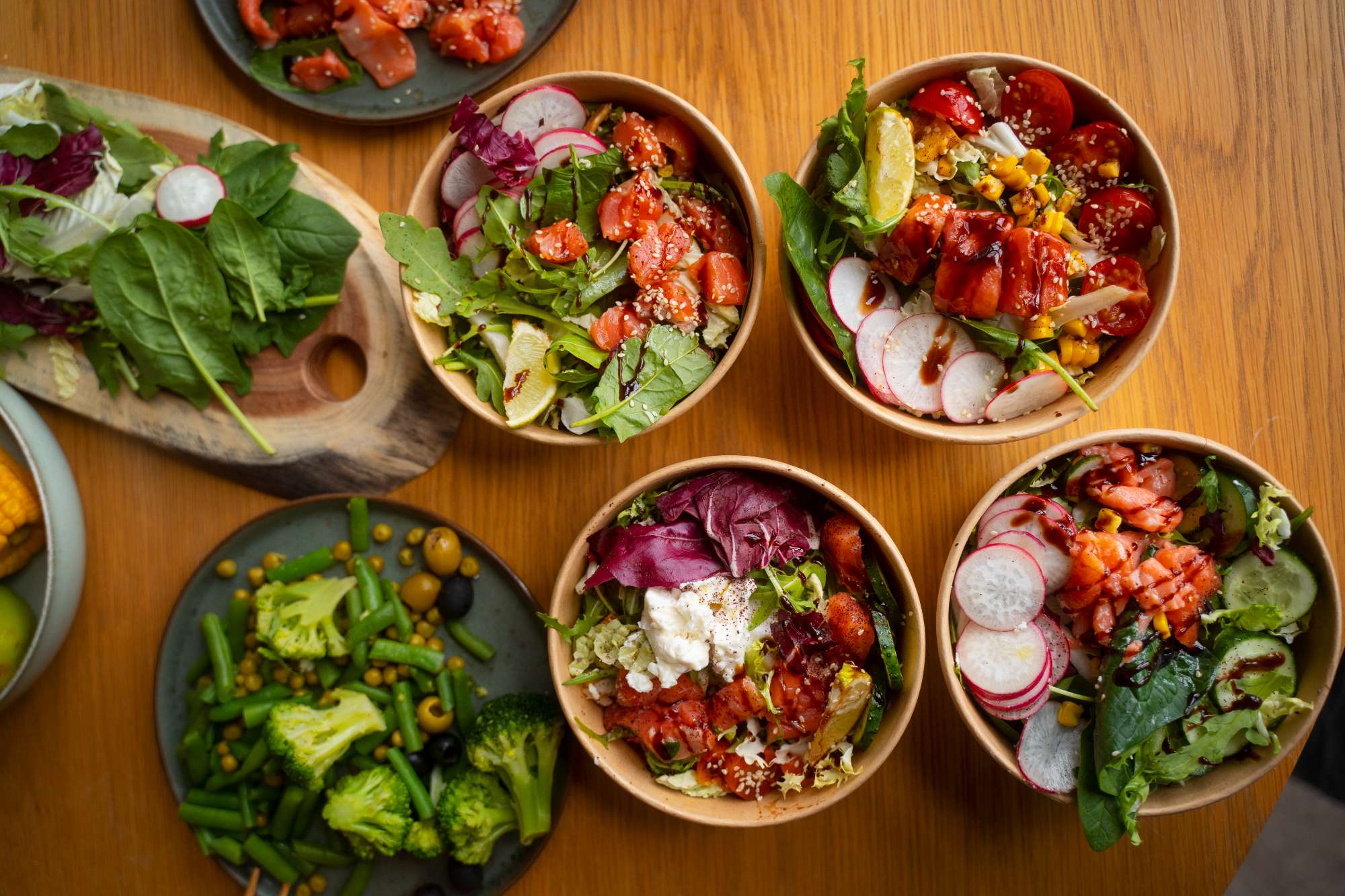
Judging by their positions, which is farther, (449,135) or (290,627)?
(290,627)

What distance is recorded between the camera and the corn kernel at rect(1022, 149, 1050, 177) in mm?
1853

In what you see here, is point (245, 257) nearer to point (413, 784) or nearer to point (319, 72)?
point (319, 72)

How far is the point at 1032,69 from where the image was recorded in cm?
185

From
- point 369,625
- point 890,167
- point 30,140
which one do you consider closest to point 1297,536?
point 890,167

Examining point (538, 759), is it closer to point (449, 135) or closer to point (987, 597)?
point (987, 597)

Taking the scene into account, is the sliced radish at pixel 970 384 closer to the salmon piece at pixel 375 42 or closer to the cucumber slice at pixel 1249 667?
the cucumber slice at pixel 1249 667

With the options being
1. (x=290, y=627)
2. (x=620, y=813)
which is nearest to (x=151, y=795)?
(x=290, y=627)

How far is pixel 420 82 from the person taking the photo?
2.20m

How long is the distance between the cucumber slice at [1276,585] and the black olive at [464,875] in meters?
1.81

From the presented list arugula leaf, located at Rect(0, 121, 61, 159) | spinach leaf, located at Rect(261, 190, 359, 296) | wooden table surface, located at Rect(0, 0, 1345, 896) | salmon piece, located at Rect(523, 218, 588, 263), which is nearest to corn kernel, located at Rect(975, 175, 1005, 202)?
wooden table surface, located at Rect(0, 0, 1345, 896)

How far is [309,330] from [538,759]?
1.18 meters

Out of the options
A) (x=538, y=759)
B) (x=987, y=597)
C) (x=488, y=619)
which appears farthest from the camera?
(x=488, y=619)

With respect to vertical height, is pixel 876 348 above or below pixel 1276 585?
above

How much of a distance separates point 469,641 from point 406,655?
0.51ft
